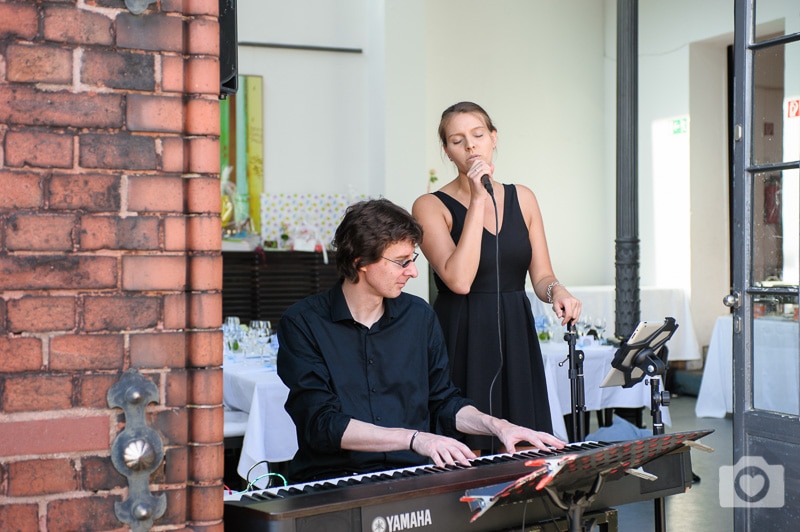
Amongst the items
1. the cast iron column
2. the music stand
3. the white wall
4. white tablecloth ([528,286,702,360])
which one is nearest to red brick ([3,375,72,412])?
the music stand

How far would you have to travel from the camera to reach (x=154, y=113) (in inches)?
66.1

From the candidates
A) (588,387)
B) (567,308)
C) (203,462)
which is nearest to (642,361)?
(567,308)

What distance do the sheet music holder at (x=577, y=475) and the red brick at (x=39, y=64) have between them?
3.29 ft

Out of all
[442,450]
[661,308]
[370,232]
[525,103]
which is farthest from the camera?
[525,103]

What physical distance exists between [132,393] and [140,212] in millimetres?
301

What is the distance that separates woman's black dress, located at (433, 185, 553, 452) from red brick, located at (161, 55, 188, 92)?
145 centimetres

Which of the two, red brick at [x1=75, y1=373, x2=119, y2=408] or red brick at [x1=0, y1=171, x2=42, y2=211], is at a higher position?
red brick at [x1=0, y1=171, x2=42, y2=211]

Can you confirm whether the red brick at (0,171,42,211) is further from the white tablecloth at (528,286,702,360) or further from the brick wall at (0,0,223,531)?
the white tablecloth at (528,286,702,360)

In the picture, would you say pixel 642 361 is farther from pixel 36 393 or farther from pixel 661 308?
pixel 661 308

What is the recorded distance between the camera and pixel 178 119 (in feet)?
5.57

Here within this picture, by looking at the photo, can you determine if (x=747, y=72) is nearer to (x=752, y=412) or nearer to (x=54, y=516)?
(x=752, y=412)

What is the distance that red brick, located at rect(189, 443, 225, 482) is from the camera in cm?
173

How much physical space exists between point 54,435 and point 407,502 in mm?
622

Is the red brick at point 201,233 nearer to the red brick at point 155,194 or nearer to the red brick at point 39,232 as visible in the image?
the red brick at point 155,194
